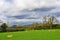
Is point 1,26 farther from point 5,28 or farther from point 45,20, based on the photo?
point 45,20

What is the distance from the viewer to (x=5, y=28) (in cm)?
5550

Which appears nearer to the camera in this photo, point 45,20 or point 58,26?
point 58,26

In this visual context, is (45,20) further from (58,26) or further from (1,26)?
(1,26)

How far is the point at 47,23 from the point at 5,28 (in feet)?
81.4

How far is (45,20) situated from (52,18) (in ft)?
16.4

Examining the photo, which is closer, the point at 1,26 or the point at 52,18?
the point at 1,26

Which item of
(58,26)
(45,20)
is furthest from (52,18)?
(58,26)

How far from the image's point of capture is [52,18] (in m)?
81.1

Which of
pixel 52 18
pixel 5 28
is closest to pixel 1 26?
pixel 5 28

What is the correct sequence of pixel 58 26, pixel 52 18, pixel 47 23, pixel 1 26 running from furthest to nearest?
pixel 52 18
pixel 47 23
pixel 58 26
pixel 1 26

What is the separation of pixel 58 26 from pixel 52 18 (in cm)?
1434

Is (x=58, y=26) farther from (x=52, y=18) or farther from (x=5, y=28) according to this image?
(x=5, y=28)

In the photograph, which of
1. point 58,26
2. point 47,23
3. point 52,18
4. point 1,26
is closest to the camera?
point 1,26

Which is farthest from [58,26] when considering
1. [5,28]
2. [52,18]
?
[5,28]
